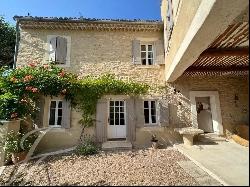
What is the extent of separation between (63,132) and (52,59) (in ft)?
11.8

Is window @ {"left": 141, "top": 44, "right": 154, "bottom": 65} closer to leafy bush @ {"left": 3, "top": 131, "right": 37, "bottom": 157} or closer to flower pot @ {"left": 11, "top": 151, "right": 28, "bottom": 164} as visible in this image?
leafy bush @ {"left": 3, "top": 131, "right": 37, "bottom": 157}

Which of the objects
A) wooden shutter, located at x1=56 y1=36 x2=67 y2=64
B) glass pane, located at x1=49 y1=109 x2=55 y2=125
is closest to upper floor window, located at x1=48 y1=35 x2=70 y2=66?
wooden shutter, located at x1=56 y1=36 x2=67 y2=64

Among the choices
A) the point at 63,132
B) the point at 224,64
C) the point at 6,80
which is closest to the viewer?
the point at 224,64

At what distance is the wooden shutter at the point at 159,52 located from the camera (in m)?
9.69

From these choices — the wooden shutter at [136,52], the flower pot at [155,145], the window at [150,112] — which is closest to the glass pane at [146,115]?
the window at [150,112]

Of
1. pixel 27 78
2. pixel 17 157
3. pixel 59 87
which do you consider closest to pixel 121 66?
pixel 59 87

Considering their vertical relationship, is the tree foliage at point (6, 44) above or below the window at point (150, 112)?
above

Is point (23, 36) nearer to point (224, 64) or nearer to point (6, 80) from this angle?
point (6, 80)

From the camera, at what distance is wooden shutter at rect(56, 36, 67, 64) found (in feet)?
30.8

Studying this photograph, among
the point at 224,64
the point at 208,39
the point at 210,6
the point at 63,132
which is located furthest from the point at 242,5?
the point at 63,132

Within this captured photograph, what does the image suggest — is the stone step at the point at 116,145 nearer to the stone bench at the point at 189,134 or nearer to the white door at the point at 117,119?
the white door at the point at 117,119

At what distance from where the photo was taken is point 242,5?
2.79 m

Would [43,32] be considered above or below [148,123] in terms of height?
above

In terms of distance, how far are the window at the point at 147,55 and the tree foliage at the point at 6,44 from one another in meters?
8.64
